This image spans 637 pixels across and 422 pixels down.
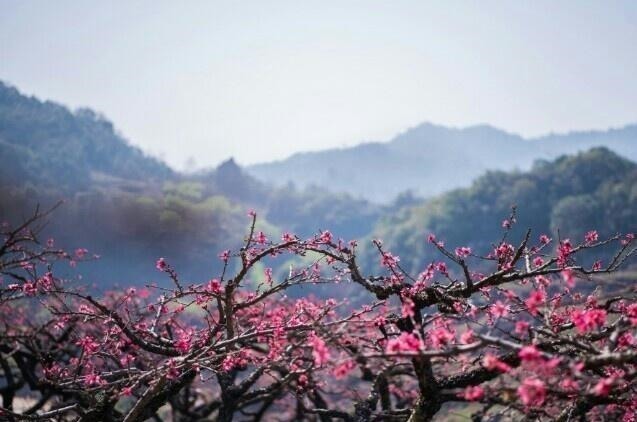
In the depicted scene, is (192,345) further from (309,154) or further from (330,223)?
(309,154)

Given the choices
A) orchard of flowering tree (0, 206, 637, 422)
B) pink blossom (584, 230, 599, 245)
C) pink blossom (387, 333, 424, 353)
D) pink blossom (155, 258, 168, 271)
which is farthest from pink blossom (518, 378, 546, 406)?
pink blossom (155, 258, 168, 271)

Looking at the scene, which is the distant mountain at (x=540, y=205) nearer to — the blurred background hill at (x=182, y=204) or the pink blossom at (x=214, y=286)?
the blurred background hill at (x=182, y=204)

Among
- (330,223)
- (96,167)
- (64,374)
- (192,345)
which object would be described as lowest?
(330,223)

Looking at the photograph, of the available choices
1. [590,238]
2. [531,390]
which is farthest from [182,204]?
[531,390]

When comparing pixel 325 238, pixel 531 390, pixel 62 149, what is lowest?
pixel 531 390

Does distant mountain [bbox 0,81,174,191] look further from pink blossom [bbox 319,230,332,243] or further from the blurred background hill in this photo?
pink blossom [bbox 319,230,332,243]

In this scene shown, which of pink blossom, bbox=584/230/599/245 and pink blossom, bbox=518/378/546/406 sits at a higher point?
pink blossom, bbox=584/230/599/245

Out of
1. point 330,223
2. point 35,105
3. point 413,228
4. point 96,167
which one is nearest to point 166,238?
point 413,228

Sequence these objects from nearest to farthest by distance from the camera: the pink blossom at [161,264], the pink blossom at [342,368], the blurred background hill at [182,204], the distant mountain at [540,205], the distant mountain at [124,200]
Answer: the pink blossom at [342,368] < the pink blossom at [161,264] < the distant mountain at [540,205] < the blurred background hill at [182,204] < the distant mountain at [124,200]

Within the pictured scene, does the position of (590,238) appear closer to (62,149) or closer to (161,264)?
(161,264)

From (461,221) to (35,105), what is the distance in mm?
64542

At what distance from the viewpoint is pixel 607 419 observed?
589 centimetres

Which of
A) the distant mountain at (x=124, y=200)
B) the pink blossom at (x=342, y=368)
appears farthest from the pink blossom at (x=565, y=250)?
the distant mountain at (x=124, y=200)

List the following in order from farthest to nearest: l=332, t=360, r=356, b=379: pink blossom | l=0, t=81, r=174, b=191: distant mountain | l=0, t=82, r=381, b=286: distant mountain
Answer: l=0, t=81, r=174, b=191: distant mountain
l=0, t=82, r=381, b=286: distant mountain
l=332, t=360, r=356, b=379: pink blossom
